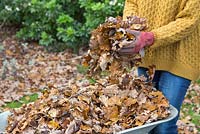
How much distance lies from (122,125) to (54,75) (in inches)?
140

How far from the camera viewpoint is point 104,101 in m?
2.69

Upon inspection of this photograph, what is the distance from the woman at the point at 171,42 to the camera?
2.88 metres

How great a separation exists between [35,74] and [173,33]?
3329 mm

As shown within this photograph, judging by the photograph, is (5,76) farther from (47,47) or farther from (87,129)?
(87,129)

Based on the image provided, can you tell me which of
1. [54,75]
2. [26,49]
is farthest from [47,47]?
[54,75]

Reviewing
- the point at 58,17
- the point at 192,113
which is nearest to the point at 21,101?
the point at 192,113

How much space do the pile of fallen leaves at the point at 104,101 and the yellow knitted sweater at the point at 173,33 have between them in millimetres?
188

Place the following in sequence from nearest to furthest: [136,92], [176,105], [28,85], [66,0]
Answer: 1. [136,92]
2. [176,105]
3. [28,85]
4. [66,0]

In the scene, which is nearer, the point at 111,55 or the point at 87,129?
the point at 87,129

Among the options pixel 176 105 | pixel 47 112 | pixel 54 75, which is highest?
pixel 47 112

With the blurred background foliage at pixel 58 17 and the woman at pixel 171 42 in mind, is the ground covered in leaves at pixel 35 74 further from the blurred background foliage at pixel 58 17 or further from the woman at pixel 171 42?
the woman at pixel 171 42

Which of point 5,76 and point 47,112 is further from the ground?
point 47,112

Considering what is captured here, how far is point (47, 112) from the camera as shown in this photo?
8.64 ft

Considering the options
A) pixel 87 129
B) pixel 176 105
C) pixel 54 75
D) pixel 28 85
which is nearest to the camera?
pixel 87 129
